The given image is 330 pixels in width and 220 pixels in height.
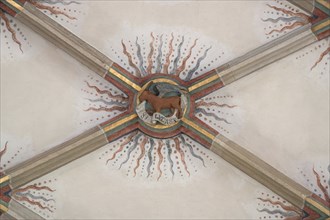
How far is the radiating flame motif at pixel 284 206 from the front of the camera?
11.7 metres

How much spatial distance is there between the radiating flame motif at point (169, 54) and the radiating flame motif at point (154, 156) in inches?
39.1

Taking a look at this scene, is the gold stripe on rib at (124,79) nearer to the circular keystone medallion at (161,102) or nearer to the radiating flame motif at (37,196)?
the circular keystone medallion at (161,102)

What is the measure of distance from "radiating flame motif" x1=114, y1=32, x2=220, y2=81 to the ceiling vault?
0.53 feet

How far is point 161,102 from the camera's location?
1130cm

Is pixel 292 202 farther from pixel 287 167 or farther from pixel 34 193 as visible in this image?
pixel 34 193

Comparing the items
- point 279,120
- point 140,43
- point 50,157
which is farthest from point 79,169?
point 279,120

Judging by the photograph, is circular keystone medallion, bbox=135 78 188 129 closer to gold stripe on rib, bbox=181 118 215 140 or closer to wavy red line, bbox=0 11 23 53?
gold stripe on rib, bbox=181 118 215 140

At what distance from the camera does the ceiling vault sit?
11.3 metres

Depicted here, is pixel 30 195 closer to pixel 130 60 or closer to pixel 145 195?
pixel 145 195

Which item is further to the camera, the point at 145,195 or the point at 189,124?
the point at 145,195

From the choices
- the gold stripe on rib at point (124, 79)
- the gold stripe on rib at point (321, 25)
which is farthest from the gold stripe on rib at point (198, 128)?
the gold stripe on rib at point (321, 25)

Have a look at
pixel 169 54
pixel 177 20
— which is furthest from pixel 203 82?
pixel 177 20

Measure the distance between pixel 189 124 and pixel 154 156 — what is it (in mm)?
688

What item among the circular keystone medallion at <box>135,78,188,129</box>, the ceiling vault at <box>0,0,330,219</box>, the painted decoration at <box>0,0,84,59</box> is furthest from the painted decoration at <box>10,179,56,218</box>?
the painted decoration at <box>0,0,84,59</box>
